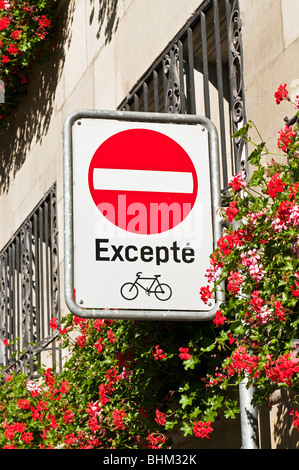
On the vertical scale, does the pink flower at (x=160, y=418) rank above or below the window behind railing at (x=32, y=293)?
below

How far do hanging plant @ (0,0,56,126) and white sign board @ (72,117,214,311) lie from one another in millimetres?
7419

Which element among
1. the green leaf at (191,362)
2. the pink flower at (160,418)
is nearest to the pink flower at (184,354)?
the green leaf at (191,362)

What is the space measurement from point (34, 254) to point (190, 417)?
24.6ft

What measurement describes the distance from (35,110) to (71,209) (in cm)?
844

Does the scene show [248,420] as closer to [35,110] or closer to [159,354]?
[159,354]

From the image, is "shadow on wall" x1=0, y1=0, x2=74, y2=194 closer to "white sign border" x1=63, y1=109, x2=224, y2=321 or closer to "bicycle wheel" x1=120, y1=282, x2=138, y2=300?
"white sign border" x1=63, y1=109, x2=224, y2=321

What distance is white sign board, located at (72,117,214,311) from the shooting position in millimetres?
5875

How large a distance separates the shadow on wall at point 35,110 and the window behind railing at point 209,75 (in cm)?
345

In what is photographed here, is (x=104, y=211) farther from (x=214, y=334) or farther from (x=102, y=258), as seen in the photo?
(x=214, y=334)

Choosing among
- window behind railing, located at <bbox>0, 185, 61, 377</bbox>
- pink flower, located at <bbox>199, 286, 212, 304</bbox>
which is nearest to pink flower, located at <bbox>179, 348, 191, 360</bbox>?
pink flower, located at <bbox>199, 286, 212, 304</bbox>

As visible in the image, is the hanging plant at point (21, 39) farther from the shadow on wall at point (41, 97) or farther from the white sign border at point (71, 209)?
the white sign border at point (71, 209)

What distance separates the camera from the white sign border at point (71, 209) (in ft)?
19.1

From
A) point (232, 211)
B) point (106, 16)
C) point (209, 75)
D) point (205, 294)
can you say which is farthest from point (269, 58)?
point (106, 16)
